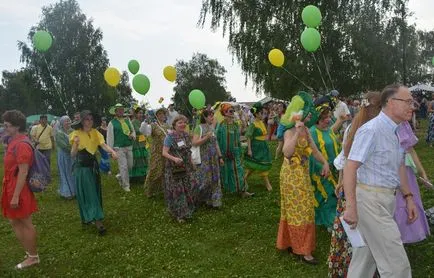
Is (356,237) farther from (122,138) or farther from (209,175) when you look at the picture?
(122,138)

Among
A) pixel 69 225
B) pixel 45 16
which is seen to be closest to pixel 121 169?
pixel 69 225

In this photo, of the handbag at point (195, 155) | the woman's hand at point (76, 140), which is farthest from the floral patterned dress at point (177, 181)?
the woman's hand at point (76, 140)

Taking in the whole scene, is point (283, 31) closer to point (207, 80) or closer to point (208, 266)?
point (208, 266)

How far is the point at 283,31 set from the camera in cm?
2112

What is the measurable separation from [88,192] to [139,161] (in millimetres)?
4116

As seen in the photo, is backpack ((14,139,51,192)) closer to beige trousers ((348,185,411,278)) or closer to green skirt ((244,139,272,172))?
beige trousers ((348,185,411,278))

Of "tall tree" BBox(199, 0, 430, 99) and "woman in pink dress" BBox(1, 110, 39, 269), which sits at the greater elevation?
"tall tree" BBox(199, 0, 430, 99)

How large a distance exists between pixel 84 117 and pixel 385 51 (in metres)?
19.8

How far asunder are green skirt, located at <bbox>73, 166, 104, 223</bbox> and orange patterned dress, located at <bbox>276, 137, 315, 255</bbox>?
295 centimetres

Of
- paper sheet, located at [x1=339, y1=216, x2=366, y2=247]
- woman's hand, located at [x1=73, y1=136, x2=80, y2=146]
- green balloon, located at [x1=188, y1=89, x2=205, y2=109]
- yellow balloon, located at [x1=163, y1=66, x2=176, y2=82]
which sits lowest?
paper sheet, located at [x1=339, y1=216, x2=366, y2=247]

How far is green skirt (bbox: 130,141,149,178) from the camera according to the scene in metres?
10.3

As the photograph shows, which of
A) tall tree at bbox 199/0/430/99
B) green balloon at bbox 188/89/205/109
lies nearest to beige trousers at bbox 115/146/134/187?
green balloon at bbox 188/89/205/109

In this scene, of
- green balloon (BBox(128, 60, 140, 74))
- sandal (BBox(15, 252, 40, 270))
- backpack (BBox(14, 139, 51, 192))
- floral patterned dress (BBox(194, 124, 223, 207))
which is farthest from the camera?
green balloon (BBox(128, 60, 140, 74))

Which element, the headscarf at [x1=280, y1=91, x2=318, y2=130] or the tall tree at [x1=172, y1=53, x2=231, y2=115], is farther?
the tall tree at [x1=172, y1=53, x2=231, y2=115]
